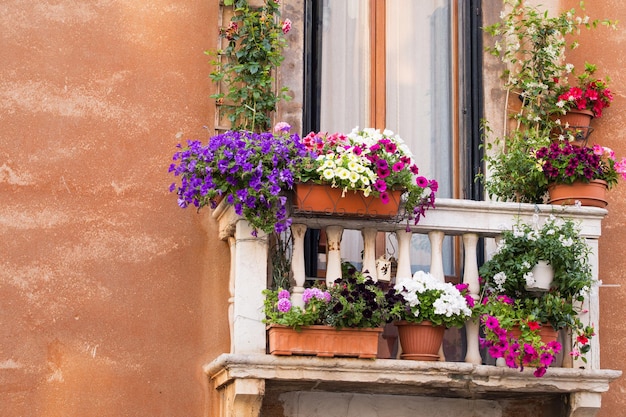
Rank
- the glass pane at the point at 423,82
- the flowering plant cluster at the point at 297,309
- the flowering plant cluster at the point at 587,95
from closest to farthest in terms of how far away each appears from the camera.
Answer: the flowering plant cluster at the point at 297,309 → the flowering plant cluster at the point at 587,95 → the glass pane at the point at 423,82

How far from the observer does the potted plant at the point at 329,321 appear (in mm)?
6129

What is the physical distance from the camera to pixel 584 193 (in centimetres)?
690

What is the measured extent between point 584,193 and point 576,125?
2.31 ft

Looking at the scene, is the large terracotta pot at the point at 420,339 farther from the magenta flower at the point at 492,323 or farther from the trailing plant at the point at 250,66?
the trailing plant at the point at 250,66

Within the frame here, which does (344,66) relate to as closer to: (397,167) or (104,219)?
(397,167)

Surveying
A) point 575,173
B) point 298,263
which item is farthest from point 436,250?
point 575,173

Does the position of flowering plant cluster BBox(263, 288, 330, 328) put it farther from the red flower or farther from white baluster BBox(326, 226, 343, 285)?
the red flower

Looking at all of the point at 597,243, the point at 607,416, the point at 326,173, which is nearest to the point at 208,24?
the point at 326,173

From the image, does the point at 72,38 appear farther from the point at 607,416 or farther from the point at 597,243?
the point at 607,416

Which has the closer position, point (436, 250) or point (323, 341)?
point (323, 341)

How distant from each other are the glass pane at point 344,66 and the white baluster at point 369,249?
3.21 ft

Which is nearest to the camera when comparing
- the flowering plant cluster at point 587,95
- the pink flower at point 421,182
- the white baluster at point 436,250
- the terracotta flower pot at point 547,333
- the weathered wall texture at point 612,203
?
the pink flower at point 421,182

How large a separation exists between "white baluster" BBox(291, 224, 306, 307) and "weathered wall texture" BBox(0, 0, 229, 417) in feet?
1.83

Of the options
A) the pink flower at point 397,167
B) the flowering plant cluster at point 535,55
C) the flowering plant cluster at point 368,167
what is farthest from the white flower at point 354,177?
the flowering plant cluster at point 535,55
